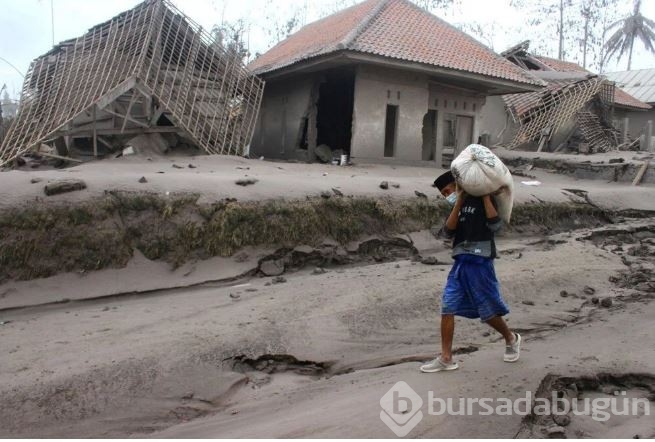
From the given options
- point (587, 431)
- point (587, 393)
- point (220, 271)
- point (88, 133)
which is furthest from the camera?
point (88, 133)

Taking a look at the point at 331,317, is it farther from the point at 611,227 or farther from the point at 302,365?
the point at 611,227

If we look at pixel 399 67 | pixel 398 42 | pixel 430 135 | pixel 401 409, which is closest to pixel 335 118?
pixel 430 135

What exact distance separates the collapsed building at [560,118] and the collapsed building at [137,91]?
11330 millimetres

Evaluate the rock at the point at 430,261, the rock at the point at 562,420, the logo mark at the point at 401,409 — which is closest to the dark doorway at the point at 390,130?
the rock at the point at 430,261

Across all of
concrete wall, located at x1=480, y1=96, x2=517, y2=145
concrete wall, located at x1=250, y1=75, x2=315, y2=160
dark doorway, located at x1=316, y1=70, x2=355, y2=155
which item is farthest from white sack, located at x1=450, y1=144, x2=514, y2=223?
concrete wall, located at x1=480, y1=96, x2=517, y2=145

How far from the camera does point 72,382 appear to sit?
4.02m

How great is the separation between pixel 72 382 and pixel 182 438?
1158mm

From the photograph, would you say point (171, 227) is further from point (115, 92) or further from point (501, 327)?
point (115, 92)

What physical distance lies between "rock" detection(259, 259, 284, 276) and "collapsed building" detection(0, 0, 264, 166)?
6.41 m

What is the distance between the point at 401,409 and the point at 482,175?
1.79m

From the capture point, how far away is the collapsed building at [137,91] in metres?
12.0

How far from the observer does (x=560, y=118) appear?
70.1 feet

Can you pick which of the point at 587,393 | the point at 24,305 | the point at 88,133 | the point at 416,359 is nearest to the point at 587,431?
the point at 587,393

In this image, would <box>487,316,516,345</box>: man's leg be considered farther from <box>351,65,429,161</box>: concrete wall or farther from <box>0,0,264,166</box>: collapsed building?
<box>351,65,429,161</box>: concrete wall
